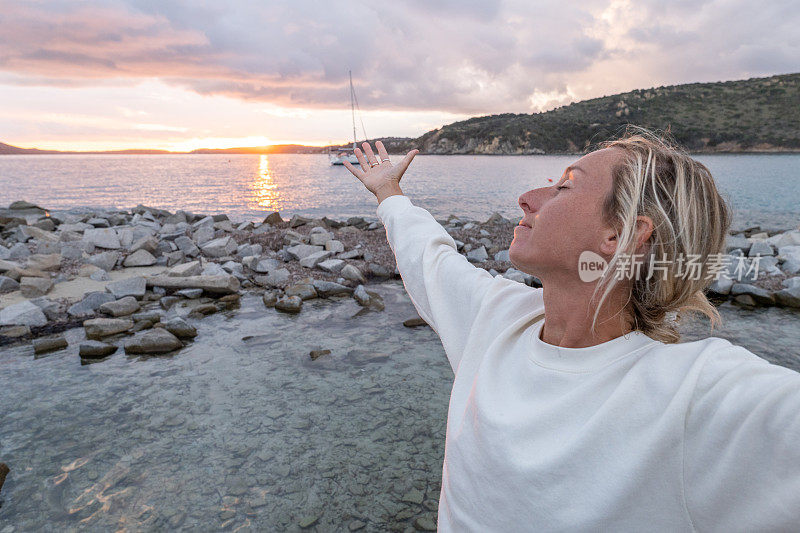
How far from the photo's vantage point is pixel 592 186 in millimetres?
1467

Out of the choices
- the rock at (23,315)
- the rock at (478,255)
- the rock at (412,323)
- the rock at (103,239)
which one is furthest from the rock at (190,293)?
the rock at (478,255)

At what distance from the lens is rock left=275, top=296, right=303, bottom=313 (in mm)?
7578

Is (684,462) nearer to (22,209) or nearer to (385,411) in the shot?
(385,411)

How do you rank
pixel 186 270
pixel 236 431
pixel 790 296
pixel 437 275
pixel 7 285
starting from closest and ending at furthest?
pixel 437 275
pixel 236 431
pixel 790 296
pixel 7 285
pixel 186 270

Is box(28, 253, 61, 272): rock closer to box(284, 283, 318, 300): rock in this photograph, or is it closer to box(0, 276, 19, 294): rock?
box(0, 276, 19, 294): rock

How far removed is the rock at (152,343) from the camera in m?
5.92

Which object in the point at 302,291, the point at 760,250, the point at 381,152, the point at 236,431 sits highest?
the point at 381,152

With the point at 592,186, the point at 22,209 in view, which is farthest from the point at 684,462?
the point at 22,209

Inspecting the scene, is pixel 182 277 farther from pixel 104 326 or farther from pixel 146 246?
pixel 146 246

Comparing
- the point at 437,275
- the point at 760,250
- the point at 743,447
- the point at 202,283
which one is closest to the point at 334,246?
the point at 202,283

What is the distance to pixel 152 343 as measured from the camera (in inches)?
234

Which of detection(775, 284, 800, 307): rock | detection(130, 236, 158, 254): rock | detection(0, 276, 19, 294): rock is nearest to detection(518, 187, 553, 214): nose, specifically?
detection(775, 284, 800, 307): rock

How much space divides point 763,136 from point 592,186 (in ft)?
290

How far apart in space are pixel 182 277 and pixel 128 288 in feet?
2.93
